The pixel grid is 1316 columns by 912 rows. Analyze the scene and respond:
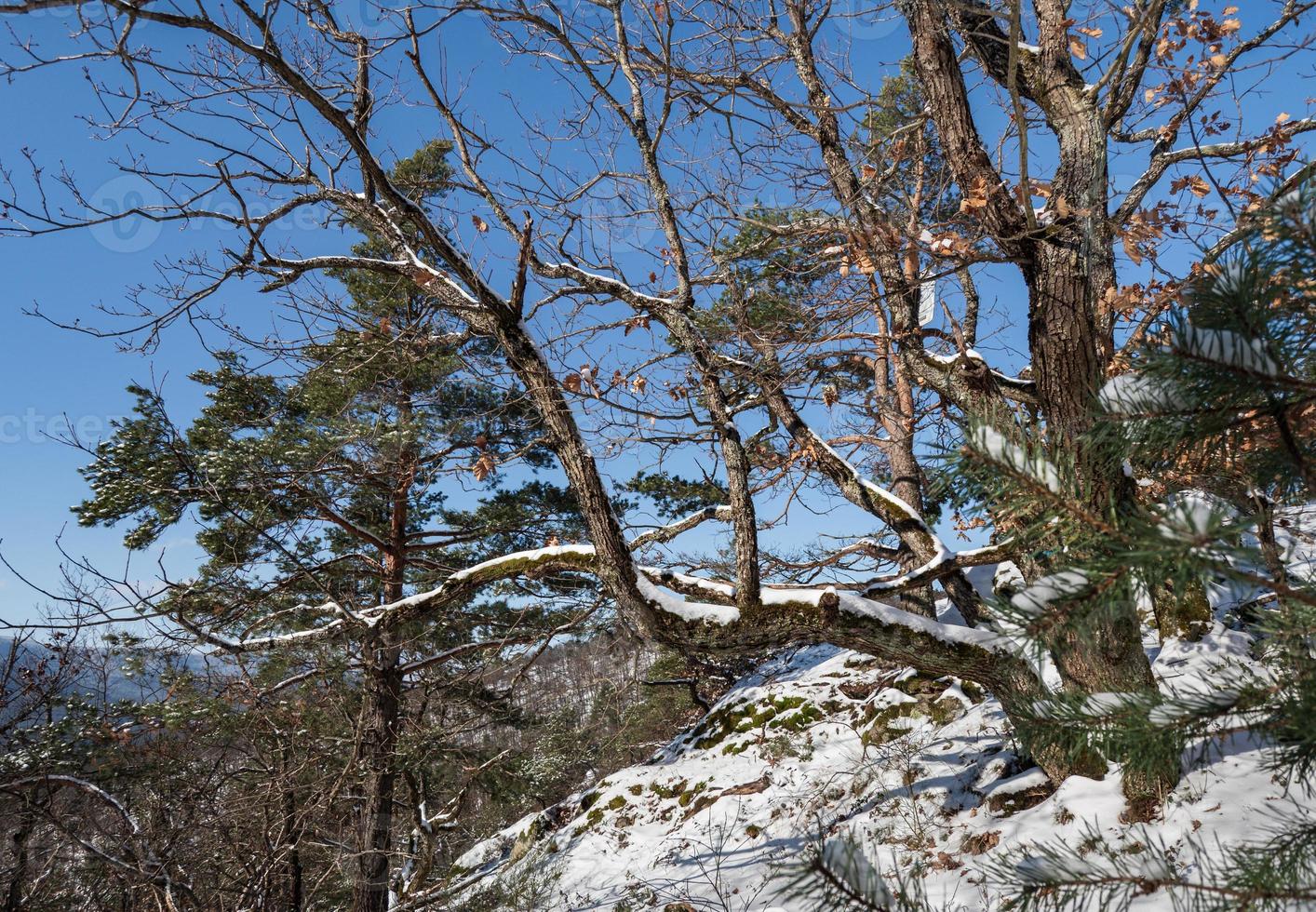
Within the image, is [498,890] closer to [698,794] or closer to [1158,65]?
[698,794]

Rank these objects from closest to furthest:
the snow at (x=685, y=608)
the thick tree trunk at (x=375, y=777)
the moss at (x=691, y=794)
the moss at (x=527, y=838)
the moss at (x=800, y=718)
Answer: the snow at (x=685, y=608) < the thick tree trunk at (x=375, y=777) < the moss at (x=691, y=794) < the moss at (x=800, y=718) < the moss at (x=527, y=838)

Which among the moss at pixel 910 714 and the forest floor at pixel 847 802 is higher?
the moss at pixel 910 714

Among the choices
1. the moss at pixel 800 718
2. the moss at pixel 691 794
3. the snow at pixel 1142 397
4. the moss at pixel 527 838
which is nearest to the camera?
the snow at pixel 1142 397

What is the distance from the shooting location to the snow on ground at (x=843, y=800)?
3.23m

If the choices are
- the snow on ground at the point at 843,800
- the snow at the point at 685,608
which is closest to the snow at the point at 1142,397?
the snow on ground at the point at 843,800

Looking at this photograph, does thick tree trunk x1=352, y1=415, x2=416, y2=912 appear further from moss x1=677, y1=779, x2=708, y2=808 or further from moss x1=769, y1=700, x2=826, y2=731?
moss x1=769, y1=700, x2=826, y2=731

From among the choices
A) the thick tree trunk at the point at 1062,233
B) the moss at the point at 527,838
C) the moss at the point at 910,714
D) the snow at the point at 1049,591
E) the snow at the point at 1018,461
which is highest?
the thick tree trunk at the point at 1062,233

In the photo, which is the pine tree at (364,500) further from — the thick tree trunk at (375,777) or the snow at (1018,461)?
the snow at (1018,461)

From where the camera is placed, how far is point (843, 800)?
534 cm

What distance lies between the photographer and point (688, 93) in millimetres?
4301

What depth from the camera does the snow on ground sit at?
3.23 meters

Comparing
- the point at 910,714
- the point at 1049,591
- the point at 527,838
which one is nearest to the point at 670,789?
the point at 527,838

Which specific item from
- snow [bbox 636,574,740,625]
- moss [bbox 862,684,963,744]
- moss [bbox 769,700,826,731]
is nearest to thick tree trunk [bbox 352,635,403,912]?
snow [bbox 636,574,740,625]

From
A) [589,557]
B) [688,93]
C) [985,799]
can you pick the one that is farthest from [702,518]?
[688,93]
